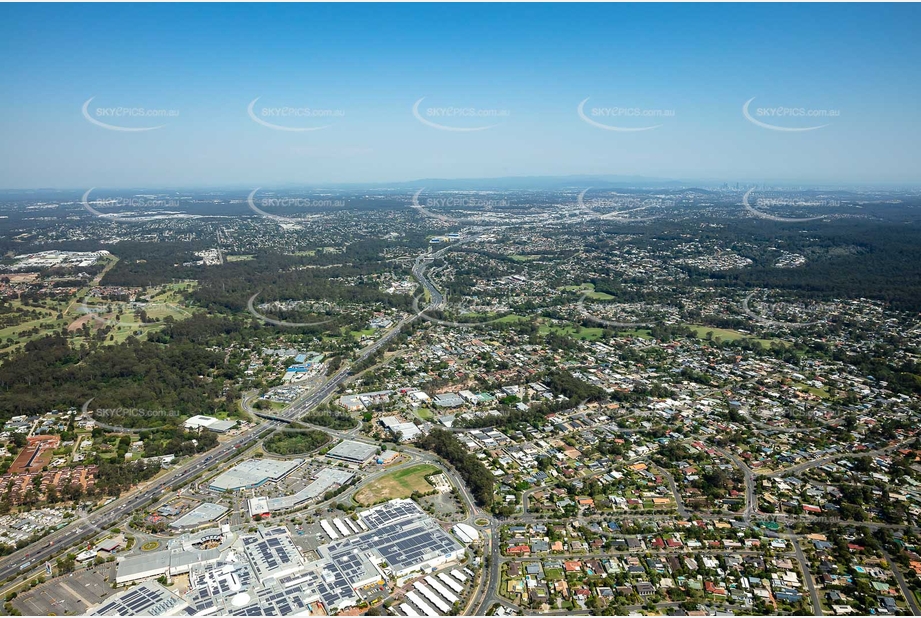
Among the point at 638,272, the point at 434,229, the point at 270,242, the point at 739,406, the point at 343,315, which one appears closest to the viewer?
the point at 739,406

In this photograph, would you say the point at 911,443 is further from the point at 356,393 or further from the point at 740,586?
the point at 356,393

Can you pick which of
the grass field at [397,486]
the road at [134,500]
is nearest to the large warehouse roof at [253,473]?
the road at [134,500]

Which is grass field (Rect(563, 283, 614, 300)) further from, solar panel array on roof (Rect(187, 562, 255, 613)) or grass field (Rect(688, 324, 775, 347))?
solar panel array on roof (Rect(187, 562, 255, 613))

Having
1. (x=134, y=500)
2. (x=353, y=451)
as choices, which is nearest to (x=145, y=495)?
A: (x=134, y=500)

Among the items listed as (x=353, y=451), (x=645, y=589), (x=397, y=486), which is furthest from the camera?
(x=353, y=451)

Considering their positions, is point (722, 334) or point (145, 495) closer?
point (145, 495)

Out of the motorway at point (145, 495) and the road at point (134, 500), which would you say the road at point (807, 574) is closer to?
the motorway at point (145, 495)

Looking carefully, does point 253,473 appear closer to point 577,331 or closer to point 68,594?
point 68,594

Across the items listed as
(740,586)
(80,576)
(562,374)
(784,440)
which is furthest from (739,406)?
(80,576)
